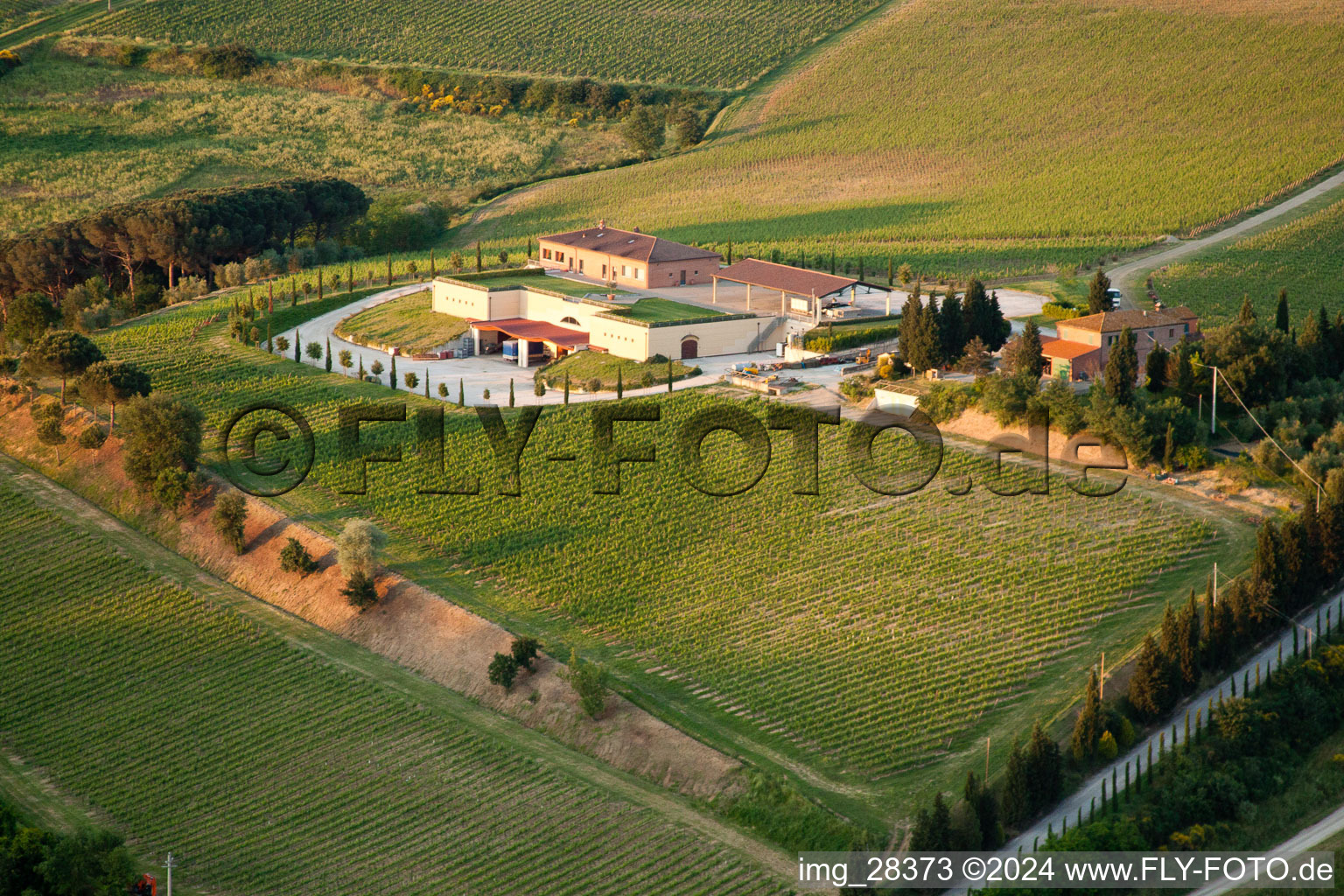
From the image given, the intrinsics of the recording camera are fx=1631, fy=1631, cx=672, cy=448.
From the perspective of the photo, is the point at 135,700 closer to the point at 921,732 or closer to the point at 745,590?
the point at 745,590

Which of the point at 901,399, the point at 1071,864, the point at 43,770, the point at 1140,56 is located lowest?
the point at 43,770

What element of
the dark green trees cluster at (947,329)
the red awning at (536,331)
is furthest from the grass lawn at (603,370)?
the dark green trees cluster at (947,329)

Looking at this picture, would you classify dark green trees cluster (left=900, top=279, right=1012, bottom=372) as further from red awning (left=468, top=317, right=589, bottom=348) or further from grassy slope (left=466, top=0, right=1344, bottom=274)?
grassy slope (left=466, top=0, right=1344, bottom=274)

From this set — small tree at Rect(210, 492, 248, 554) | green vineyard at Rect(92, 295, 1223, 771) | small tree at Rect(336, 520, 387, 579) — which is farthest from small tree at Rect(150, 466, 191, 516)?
small tree at Rect(336, 520, 387, 579)

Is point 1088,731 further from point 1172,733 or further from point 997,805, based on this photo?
point 997,805

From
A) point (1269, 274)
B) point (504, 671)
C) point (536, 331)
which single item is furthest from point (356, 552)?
point (1269, 274)

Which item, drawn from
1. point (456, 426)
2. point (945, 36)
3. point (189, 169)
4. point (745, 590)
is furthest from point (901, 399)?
point (945, 36)
